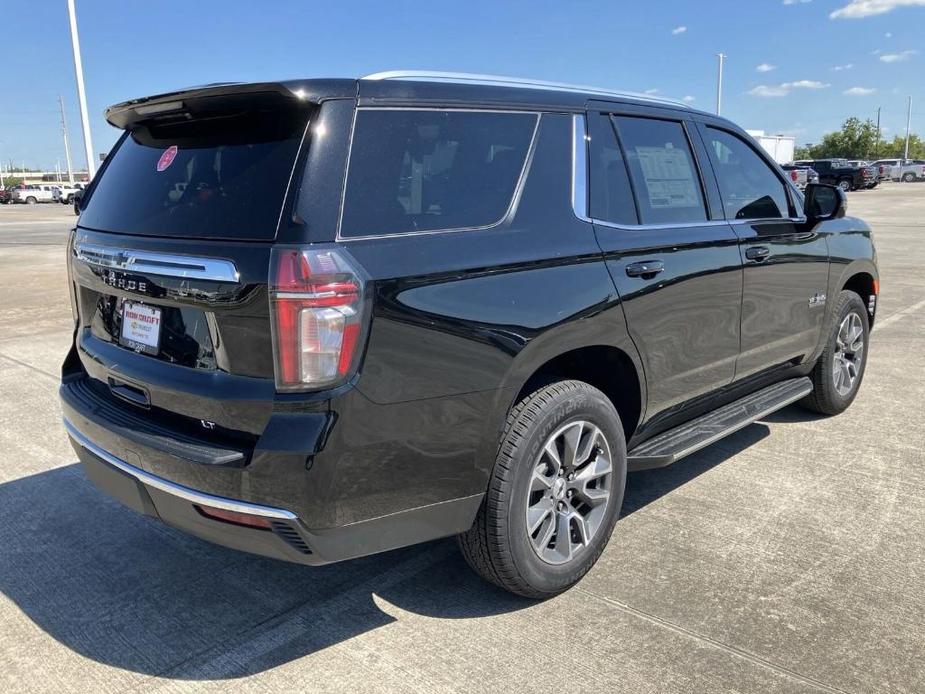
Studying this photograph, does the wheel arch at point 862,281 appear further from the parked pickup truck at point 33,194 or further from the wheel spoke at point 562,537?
the parked pickup truck at point 33,194

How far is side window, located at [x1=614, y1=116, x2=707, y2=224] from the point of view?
3375mm

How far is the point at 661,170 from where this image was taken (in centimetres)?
354

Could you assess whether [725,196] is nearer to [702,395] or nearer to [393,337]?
[702,395]

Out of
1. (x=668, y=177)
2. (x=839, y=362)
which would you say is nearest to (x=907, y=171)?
(x=839, y=362)

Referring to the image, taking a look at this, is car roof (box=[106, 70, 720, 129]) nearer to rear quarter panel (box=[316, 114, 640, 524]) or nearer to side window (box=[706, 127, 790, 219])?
rear quarter panel (box=[316, 114, 640, 524])

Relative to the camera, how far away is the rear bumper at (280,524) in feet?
7.68

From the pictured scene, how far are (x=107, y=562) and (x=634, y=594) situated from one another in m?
2.22

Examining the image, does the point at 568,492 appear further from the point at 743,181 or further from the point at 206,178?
the point at 743,181

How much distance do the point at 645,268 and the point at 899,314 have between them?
6.74 metres

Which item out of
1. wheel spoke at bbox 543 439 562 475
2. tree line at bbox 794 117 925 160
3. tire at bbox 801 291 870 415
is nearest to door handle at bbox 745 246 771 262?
tire at bbox 801 291 870 415

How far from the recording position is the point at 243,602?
9.87 feet

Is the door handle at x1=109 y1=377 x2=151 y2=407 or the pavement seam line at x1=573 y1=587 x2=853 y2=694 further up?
the door handle at x1=109 y1=377 x2=151 y2=407

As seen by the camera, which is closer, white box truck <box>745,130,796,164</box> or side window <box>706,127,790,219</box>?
side window <box>706,127,790,219</box>

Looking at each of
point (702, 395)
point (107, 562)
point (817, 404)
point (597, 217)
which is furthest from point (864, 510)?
point (107, 562)
